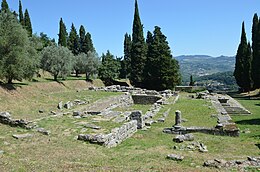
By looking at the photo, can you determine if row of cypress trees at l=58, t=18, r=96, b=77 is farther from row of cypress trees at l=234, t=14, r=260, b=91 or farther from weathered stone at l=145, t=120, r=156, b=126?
weathered stone at l=145, t=120, r=156, b=126

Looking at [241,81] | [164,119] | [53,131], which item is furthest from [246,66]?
[53,131]

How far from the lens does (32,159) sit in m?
10.8

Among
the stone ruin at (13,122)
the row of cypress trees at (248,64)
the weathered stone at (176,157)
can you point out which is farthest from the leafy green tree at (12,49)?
the row of cypress trees at (248,64)

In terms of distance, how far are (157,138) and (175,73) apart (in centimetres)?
3634

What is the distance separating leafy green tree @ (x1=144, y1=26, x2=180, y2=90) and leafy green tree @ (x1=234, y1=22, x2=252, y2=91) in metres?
15.6

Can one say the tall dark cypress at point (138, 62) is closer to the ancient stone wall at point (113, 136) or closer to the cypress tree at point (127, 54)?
the cypress tree at point (127, 54)

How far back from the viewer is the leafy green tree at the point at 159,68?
51297mm

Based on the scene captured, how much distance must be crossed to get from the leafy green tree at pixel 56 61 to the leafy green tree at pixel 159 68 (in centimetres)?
1522

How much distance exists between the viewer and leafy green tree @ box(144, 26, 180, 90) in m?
51.3

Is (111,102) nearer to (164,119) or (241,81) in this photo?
(164,119)

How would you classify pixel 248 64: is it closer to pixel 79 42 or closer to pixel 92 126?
pixel 79 42

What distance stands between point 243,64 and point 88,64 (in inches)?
1275

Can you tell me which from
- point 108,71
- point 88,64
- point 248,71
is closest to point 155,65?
point 108,71

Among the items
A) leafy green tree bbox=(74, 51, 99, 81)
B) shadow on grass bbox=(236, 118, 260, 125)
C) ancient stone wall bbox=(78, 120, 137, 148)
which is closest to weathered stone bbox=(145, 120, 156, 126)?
ancient stone wall bbox=(78, 120, 137, 148)
